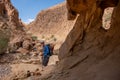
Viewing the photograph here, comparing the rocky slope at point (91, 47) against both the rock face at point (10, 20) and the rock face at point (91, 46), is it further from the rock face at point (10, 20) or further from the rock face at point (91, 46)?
the rock face at point (10, 20)

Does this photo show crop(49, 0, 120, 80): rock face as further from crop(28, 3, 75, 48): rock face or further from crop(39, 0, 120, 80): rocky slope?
crop(28, 3, 75, 48): rock face

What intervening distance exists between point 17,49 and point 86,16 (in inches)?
580

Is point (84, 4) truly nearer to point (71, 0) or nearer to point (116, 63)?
point (71, 0)

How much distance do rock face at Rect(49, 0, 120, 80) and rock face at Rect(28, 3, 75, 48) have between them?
3330 cm

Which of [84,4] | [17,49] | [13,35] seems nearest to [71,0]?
[84,4]

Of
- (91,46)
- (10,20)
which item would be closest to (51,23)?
(10,20)

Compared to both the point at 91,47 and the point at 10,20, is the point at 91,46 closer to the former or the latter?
the point at 91,47

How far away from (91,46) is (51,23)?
40698 millimetres

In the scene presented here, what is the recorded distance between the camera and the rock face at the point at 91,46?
675 centimetres

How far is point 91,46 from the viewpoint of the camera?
26.5 ft

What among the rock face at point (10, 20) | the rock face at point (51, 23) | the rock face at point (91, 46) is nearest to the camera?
the rock face at point (91, 46)

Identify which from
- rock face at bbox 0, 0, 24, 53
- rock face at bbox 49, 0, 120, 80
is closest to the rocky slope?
rock face at bbox 49, 0, 120, 80

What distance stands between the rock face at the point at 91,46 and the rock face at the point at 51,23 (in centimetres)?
3330

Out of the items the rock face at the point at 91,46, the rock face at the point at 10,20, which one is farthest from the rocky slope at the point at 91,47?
the rock face at the point at 10,20
